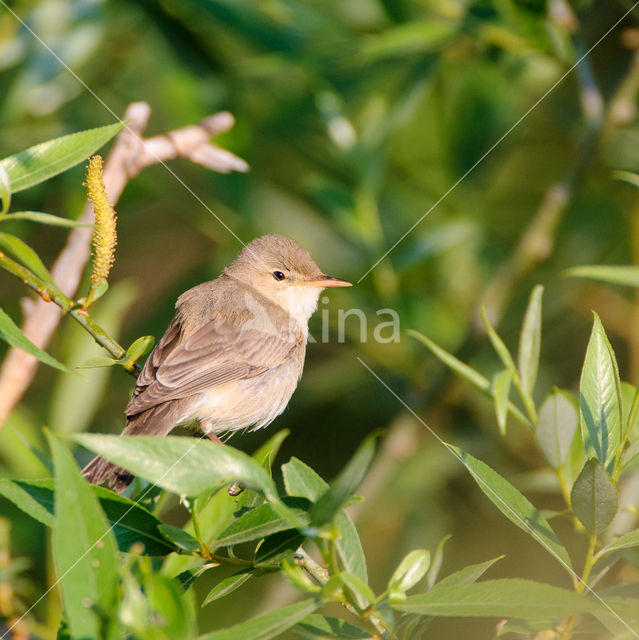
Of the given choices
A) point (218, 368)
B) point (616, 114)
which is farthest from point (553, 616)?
point (616, 114)

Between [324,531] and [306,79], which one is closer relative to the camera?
[324,531]

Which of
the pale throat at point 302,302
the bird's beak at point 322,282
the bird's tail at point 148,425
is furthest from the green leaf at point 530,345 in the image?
the pale throat at point 302,302

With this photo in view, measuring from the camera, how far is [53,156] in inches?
76.7

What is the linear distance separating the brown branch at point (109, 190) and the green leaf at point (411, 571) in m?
1.36

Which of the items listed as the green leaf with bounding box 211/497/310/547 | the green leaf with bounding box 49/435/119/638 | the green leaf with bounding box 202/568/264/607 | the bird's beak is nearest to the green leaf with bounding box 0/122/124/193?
the green leaf with bounding box 49/435/119/638

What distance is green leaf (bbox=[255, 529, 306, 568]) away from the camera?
1.77 metres

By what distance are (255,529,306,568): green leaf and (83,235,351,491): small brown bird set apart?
1062 mm

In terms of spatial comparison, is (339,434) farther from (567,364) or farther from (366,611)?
(366,611)

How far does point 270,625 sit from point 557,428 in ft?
3.18

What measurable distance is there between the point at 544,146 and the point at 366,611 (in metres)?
4.20

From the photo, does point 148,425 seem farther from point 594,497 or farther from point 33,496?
point 594,497

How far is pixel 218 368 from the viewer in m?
3.50

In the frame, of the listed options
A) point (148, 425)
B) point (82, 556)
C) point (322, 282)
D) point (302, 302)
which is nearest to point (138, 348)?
point (82, 556)

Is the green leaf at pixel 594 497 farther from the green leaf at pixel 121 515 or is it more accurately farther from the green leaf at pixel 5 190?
the green leaf at pixel 5 190
